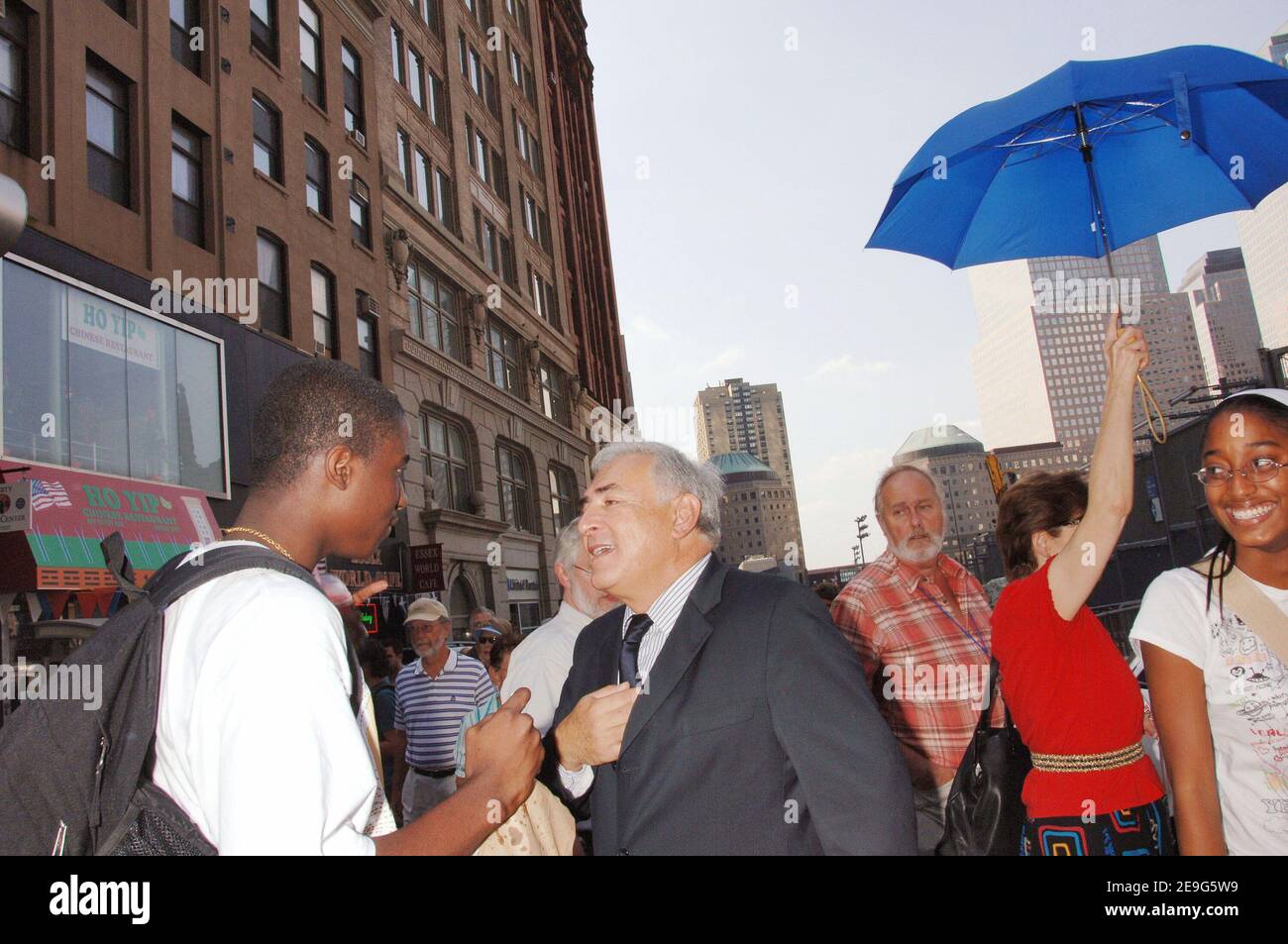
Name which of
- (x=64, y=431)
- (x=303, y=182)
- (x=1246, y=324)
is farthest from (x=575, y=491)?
(x=1246, y=324)

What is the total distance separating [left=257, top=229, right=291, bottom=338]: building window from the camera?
1684cm

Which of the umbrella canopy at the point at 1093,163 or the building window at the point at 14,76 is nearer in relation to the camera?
the umbrella canopy at the point at 1093,163

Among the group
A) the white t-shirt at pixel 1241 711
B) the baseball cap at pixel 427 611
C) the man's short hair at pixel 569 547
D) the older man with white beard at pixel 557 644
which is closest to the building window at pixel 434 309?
the baseball cap at pixel 427 611

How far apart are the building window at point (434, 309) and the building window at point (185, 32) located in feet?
26.0

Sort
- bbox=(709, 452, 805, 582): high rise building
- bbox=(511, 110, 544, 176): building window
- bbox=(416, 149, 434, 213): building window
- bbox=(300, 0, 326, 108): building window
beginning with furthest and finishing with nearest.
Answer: bbox=(709, 452, 805, 582): high rise building → bbox=(511, 110, 544, 176): building window → bbox=(416, 149, 434, 213): building window → bbox=(300, 0, 326, 108): building window

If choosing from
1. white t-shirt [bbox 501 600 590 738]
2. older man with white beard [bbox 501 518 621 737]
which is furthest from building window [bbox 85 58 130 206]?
white t-shirt [bbox 501 600 590 738]

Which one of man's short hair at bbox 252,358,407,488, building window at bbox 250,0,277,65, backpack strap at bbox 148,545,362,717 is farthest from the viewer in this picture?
building window at bbox 250,0,277,65

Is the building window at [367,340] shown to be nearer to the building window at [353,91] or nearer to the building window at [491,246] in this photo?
the building window at [353,91]

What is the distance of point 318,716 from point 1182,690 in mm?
2333

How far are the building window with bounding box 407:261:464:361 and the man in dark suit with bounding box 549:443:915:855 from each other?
2169cm

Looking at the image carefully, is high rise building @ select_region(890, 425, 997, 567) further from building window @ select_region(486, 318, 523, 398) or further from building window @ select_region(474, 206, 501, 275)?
building window @ select_region(486, 318, 523, 398)

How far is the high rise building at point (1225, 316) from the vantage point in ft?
406

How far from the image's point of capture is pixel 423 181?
25875mm
